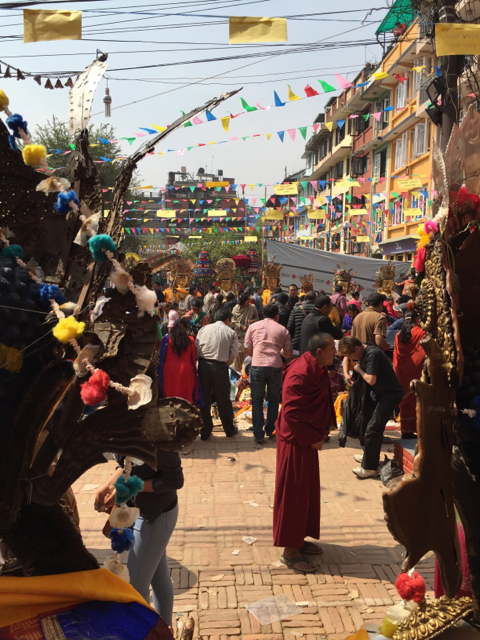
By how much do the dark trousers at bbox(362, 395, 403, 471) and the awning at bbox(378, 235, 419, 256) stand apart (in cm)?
1639

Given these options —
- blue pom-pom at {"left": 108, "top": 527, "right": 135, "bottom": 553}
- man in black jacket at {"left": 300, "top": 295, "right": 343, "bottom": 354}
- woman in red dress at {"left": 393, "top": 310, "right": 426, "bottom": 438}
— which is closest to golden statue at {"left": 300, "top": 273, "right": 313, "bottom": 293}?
man in black jacket at {"left": 300, "top": 295, "right": 343, "bottom": 354}

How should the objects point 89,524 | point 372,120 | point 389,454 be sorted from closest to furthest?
point 89,524
point 389,454
point 372,120

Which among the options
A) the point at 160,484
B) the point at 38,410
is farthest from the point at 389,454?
the point at 38,410

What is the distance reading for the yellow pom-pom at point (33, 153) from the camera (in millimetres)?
1642

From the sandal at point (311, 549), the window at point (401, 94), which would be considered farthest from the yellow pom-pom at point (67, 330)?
the window at point (401, 94)

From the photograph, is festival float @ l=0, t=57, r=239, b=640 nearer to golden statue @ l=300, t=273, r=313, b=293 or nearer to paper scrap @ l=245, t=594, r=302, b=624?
paper scrap @ l=245, t=594, r=302, b=624

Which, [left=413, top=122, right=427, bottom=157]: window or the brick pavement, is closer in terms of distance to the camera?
the brick pavement

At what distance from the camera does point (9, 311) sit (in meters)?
1.53

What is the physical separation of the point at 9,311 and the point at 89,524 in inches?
168

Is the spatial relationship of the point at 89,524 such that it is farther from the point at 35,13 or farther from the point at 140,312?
the point at 35,13

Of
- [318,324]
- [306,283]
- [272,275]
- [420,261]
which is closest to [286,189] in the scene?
[272,275]

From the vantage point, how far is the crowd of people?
10.2 feet

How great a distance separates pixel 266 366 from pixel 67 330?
6474mm

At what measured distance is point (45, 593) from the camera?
1.61m
